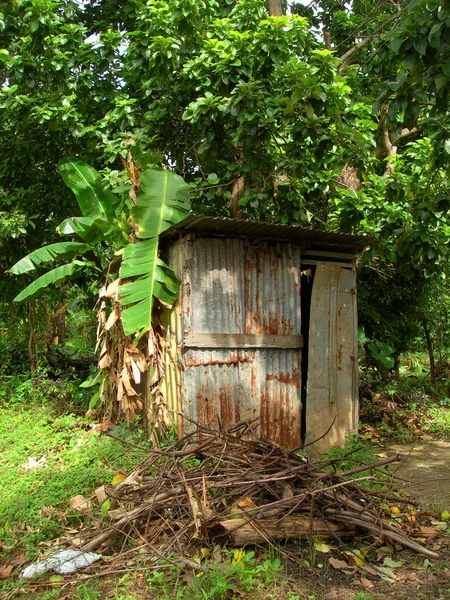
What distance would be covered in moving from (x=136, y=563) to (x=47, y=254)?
4.41 metres

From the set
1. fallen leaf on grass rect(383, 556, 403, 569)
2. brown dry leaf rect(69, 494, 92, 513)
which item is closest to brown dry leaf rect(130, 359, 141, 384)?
brown dry leaf rect(69, 494, 92, 513)

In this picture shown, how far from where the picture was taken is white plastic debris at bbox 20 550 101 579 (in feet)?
12.8

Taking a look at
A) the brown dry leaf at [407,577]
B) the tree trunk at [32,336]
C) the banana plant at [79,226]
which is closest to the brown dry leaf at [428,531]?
the brown dry leaf at [407,577]

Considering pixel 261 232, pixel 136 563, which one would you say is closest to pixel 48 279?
pixel 261 232

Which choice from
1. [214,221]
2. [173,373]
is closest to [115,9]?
[214,221]

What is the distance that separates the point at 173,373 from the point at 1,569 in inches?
105

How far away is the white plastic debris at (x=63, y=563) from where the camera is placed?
3908mm

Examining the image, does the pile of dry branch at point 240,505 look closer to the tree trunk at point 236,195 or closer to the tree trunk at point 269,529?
the tree trunk at point 269,529

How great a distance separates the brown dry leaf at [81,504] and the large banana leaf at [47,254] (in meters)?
3.29

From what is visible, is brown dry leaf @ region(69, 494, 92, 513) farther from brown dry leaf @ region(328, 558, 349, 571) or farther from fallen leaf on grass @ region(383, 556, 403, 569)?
fallen leaf on grass @ region(383, 556, 403, 569)

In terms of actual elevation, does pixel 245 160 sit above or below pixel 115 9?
below

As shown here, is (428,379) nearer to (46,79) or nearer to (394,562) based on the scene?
(394,562)

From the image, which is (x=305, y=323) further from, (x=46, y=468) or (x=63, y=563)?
(x=63, y=563)

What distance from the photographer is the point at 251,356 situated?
6.35 m
